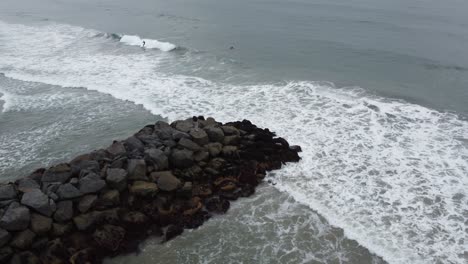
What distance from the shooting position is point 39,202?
484 inches


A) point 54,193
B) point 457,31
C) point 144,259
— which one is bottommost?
point 144,259

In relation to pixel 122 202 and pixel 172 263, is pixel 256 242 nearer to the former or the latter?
pixel 172 263

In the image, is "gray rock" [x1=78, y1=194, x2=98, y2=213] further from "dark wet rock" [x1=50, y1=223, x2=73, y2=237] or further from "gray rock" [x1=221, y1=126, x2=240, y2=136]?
"gray rock" [x1=221, y1=126, x2=240, y2=136]

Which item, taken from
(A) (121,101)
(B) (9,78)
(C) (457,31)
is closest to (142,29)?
(B) (9,78)

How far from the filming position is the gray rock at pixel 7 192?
41.0 feet

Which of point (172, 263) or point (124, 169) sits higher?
point (124, 169)

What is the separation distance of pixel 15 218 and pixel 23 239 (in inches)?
27.4

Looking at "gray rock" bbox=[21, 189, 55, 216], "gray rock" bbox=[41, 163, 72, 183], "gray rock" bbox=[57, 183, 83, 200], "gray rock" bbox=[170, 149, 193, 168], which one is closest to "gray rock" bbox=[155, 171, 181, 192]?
"gray rock" bbox=[170, 149, 193, 168]

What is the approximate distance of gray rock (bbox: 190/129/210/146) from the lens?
16.1 meters

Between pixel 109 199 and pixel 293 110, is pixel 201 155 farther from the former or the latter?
pixel 293 110

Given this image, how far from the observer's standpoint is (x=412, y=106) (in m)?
22.1

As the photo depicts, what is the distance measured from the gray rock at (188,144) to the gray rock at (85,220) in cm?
448

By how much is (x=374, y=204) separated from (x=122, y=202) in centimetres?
919

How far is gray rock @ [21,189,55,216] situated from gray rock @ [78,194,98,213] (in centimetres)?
85
